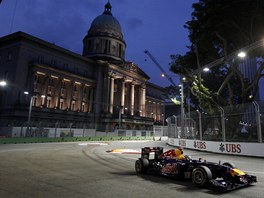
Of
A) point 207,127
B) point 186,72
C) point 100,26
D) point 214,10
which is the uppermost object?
point 100,26

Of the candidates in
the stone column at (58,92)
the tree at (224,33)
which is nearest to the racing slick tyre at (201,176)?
the tree at (224,33)

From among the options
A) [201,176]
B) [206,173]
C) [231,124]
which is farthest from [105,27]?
[206,173]

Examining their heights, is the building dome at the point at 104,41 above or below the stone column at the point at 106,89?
above

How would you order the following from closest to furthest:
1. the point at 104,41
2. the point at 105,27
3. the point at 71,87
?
the point at 71,87
the point at 104,41
the point at 105,27

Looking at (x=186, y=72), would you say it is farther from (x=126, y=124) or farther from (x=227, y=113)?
(x=126, y=124)

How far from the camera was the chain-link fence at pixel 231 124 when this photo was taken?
16.8 m

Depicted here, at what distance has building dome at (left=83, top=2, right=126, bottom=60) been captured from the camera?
94.8 m

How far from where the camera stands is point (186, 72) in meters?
33.9

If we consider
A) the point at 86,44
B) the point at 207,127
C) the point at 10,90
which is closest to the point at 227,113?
the point at 207,127

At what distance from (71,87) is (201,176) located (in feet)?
231

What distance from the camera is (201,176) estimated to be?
6.73 m

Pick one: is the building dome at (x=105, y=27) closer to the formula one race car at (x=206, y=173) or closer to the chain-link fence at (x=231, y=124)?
the chain-link fence at (x=231, y=124)

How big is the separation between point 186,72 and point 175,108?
112 metres

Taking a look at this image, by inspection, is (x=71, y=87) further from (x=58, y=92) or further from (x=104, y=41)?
(x=104, y=41)
